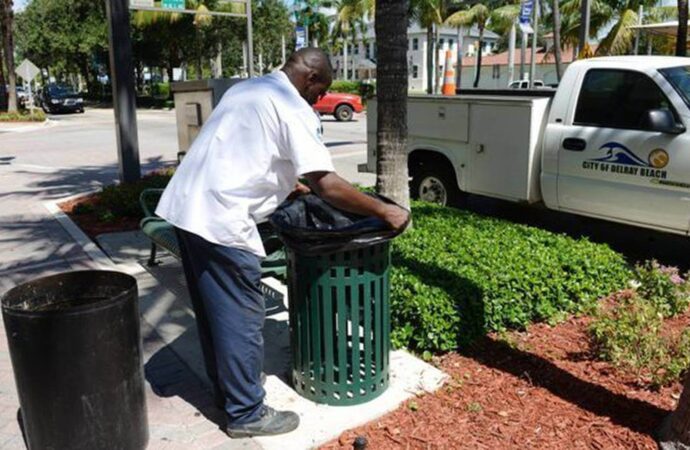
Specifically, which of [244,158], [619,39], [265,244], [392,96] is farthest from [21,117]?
[244,158]

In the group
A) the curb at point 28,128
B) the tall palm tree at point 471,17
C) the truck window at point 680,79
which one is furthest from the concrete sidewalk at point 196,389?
the tall palm tree at point 471,17

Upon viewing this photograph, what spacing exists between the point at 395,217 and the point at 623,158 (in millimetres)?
3591

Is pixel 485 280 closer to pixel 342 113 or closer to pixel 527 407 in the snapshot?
pixel 527 407

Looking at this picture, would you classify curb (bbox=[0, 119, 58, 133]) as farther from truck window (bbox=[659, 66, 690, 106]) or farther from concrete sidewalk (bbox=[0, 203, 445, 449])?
truck window (bbox=[659, 66, 690, 106])

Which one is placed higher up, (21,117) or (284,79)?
(284,79)

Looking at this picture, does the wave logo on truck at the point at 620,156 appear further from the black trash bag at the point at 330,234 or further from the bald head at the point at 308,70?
the bald head at the point at 308,70

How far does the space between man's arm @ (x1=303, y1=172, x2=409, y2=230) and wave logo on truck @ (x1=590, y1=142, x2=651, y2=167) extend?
3586 mm

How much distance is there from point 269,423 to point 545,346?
1954mm

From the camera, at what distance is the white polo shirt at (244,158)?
9.32 ft

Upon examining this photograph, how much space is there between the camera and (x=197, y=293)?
326 cm

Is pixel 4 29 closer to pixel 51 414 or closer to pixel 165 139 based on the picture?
pixel 165 139

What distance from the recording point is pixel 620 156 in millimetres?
5816

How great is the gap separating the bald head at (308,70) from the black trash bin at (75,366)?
1.23m

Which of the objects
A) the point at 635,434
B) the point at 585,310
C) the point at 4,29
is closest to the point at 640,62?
the point at 585,310
